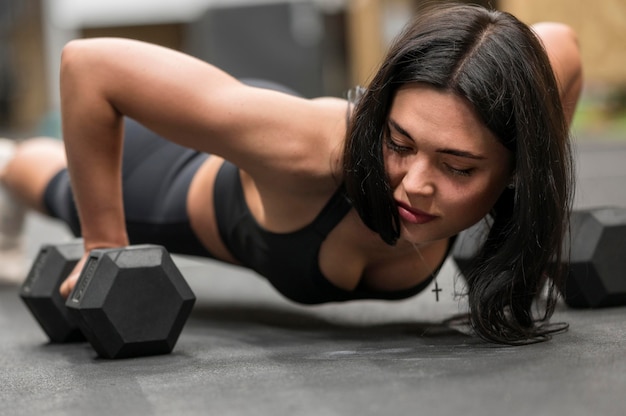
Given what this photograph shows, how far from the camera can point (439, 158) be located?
1299mm

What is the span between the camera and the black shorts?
1.95 meters

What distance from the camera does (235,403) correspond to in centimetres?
110

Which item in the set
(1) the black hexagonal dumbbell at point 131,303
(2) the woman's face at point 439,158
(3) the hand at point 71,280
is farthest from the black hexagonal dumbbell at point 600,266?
(3) the hand at point 71,280

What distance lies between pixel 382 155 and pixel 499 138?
0.15 meters

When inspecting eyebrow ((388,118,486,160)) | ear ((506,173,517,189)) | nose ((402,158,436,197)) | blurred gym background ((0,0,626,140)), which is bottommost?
blurred gym background ((0,0,626,140))

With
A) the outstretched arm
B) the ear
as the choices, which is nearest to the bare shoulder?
the outstretched arm

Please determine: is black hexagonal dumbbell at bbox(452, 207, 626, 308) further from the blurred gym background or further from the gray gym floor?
the blurred gym background

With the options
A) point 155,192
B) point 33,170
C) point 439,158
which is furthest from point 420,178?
point 33,170

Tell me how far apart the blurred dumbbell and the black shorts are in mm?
453

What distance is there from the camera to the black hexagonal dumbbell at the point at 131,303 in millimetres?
1440

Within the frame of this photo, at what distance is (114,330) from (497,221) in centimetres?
55

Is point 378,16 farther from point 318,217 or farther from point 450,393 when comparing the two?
point 450,393

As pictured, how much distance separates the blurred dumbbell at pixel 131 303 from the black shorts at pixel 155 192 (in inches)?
17.9

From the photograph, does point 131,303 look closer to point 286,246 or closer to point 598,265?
point 286,246
